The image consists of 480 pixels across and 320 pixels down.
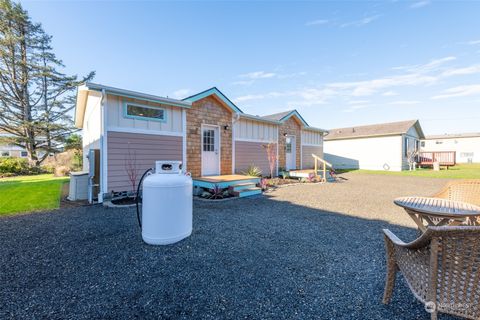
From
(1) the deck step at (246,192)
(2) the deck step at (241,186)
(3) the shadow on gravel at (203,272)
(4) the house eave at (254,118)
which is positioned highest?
(4) the house eave at (254,118)

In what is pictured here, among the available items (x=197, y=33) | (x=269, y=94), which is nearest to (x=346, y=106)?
(x=269, y=94)

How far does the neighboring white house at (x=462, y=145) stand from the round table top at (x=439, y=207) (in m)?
32.4

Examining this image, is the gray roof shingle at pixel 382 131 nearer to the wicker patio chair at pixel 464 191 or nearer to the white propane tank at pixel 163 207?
the wicker patio chair at pixel 464 191

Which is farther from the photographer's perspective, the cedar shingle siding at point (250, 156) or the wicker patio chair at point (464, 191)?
the cedar shingle siding at point (250, 156)

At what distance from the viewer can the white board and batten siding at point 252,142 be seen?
378 inches

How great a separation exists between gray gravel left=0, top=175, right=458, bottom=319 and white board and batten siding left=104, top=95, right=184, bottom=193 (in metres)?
1.91

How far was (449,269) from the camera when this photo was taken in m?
1.22

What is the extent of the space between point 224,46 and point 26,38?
1704 centimetres

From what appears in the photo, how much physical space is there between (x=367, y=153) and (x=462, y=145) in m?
20.3

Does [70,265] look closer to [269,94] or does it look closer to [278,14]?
[278,14]

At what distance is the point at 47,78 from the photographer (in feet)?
54.6

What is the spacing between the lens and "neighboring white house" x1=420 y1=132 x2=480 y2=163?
84.2ft

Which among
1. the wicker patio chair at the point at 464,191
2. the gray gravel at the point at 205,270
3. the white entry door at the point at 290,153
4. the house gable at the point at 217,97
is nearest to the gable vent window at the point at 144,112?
the house gable at the point at 217,97

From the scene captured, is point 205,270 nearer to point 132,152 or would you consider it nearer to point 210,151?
point 132,152
